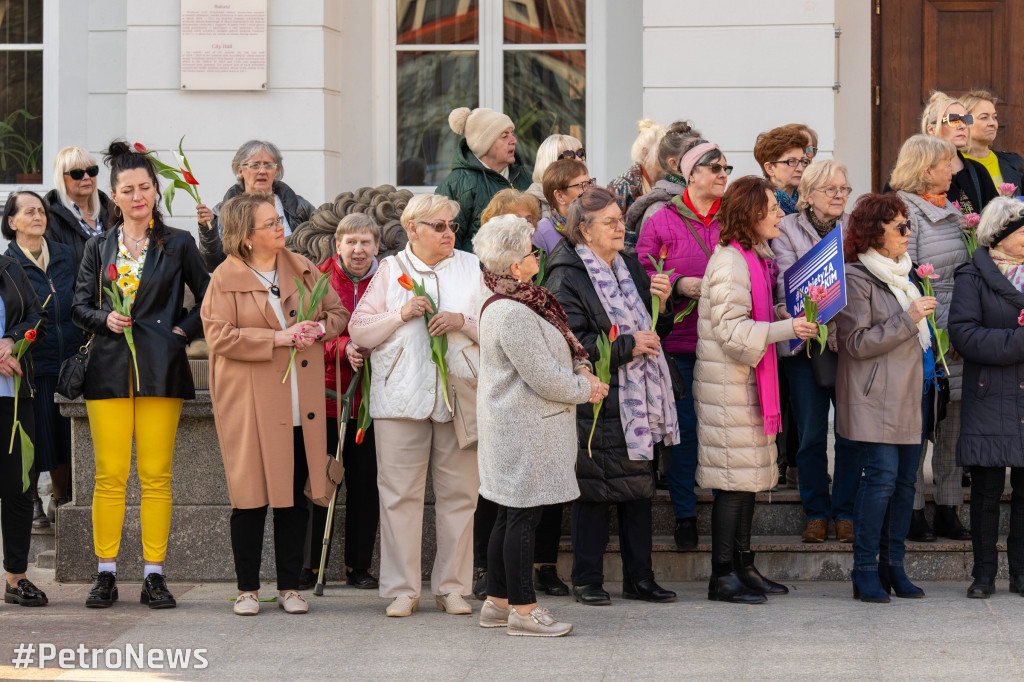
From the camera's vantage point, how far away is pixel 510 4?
33.2 feet

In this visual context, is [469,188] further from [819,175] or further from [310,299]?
[819,175]

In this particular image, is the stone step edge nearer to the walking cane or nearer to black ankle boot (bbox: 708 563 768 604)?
black ankle boot (bbox: 708 563 768 604)

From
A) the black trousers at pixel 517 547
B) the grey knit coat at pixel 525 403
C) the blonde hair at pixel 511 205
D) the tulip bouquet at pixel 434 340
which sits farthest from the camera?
the blonde hair at pixel 511 205

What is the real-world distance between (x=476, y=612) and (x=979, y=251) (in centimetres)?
288

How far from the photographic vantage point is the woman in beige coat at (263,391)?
6.10m

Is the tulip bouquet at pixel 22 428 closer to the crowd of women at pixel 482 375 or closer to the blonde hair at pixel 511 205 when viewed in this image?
the crowd of women at pixel 482 375

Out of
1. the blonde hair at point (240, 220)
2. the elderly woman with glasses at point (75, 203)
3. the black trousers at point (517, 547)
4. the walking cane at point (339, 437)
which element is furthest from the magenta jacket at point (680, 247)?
the elderly woman with glasses at point (75, 203)

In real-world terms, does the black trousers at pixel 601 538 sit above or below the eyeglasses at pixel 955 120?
below

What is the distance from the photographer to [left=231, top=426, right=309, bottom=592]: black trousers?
620 centimetres

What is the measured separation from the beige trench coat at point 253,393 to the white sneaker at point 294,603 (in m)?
0.44

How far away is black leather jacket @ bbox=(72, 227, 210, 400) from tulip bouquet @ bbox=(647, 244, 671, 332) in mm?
2105

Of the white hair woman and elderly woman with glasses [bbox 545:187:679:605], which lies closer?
the white hair woman

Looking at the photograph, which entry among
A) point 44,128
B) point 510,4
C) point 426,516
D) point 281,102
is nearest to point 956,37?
point 510,4

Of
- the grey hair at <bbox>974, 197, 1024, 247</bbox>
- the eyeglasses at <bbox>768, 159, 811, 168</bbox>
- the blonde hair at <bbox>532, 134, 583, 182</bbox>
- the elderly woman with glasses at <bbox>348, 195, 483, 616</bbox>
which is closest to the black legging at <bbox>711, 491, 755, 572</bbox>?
the elderly woman with glasses at <bbox>348, 195, 483, 616</bbox>
